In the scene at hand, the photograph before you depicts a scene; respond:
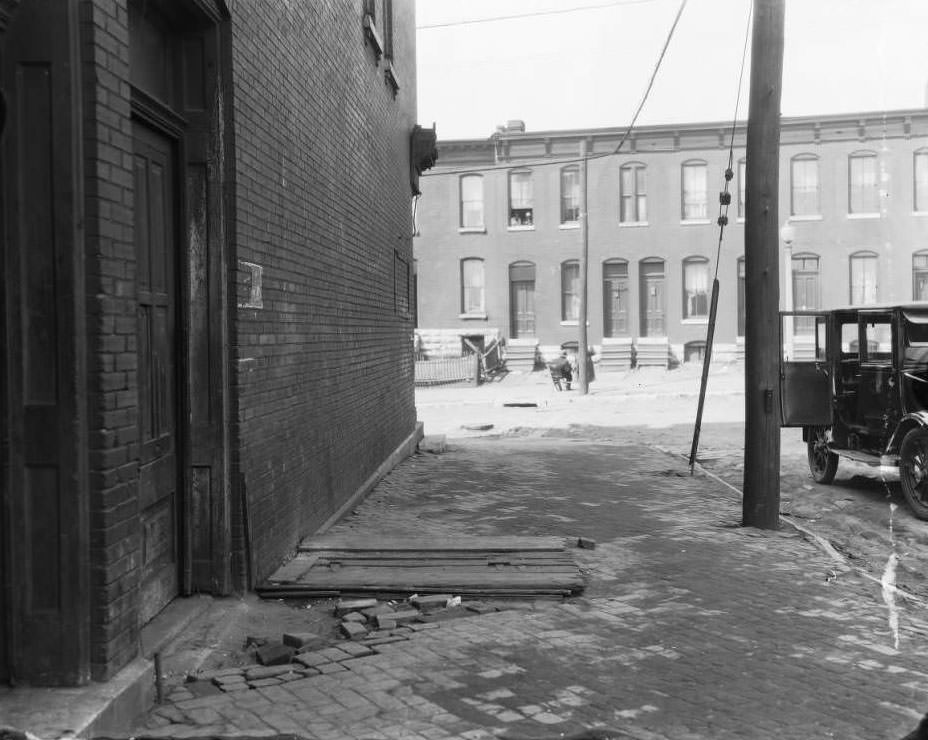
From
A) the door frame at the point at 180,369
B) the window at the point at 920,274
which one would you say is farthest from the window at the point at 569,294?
the door frame at the point at 180,369

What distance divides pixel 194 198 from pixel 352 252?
13.7 feet

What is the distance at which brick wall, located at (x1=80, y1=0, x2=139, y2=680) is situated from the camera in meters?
3.92

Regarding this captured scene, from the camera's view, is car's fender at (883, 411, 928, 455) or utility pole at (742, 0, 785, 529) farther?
car's fender at (883, 411, 928, 455)

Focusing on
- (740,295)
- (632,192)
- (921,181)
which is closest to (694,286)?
(740,295)

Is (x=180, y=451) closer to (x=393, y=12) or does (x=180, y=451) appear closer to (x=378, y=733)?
(x=378, y=733)

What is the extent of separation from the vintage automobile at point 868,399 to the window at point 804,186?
27.2 meters

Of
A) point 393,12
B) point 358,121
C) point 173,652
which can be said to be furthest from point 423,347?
point 173,652

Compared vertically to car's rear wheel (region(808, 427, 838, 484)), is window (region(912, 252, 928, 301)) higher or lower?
higher

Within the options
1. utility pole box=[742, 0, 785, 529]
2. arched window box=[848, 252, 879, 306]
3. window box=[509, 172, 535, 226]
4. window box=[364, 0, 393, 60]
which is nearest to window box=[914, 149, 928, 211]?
arched window box=[848, 252, 879, 306]

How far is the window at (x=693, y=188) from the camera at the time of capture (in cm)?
3828

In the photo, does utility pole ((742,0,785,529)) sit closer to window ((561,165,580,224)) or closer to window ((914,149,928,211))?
window ((561,165,580,224))

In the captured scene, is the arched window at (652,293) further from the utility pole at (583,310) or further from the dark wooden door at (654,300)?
the utility pole at (583,310)

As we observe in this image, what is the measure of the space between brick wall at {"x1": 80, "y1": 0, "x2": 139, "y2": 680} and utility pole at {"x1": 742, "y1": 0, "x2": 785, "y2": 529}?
6.07 metres

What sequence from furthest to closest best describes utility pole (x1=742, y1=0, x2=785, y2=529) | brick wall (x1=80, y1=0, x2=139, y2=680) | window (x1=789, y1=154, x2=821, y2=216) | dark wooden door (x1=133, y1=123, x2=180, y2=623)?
window (x1=789, y1=154, x2=821, y2=216) < utility pole (x1=742, y1=0, x2=785, y2=529) < dark wooden door (x1=133, y1=123, x2=180, y2=623) < brick wall (x1=80, y1=0, x2=139, y2=680)
